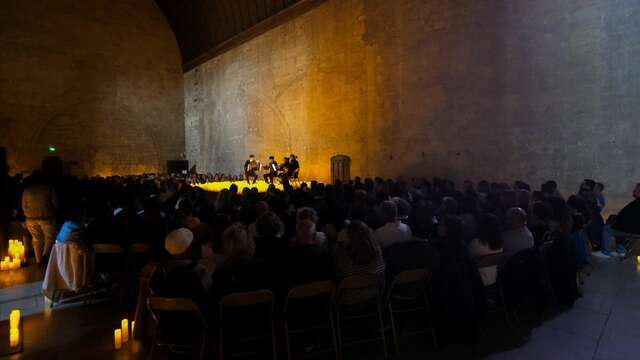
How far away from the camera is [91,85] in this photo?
71.0 ft

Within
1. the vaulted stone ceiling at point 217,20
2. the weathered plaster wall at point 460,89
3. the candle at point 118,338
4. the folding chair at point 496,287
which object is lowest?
the candle at point 118,338

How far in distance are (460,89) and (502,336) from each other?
862cm

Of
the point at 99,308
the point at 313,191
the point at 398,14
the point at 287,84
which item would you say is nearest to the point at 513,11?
the point at 398,14

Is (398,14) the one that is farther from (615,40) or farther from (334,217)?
(334,217)

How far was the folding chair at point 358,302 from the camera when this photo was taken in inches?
140

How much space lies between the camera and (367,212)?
5785mm

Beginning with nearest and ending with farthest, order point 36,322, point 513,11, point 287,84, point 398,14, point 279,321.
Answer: point 279,321 → point 36,322 → point 513,11 → point 398,14 → point 287,84

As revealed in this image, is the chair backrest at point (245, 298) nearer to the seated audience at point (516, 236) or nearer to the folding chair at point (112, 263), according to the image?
the seated audience at point (516, 236)

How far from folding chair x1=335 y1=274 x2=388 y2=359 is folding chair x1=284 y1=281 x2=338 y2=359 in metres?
0.08

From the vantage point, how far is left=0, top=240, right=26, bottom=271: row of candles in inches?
275

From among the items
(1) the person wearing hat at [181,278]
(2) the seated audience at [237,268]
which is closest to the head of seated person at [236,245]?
(2) the seated audience at [237,268]

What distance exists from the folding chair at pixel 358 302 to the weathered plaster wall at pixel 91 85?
20845 mm

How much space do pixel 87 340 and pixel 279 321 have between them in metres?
2.10

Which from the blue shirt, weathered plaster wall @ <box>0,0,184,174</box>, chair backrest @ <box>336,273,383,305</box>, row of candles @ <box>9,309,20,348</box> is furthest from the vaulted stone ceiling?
row of candles @ <box>9,309,20,348</box>
